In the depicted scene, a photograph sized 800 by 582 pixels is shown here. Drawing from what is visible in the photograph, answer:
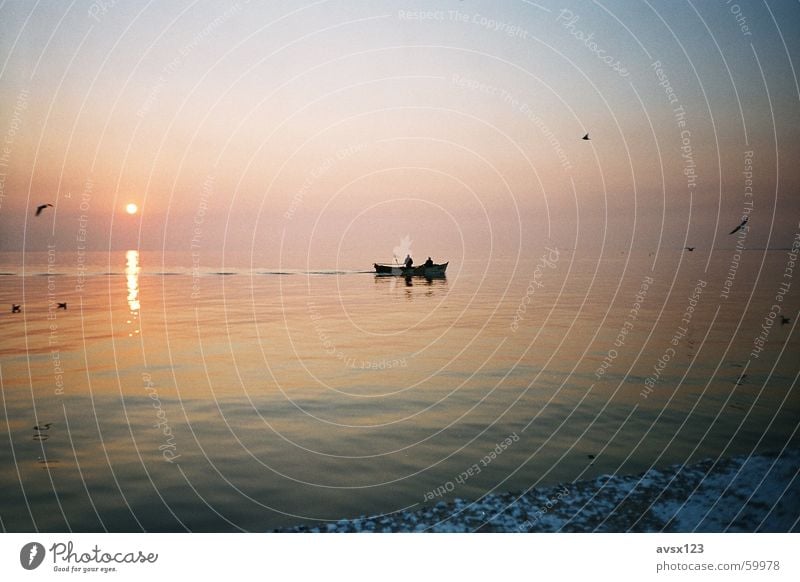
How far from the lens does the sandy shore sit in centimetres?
893

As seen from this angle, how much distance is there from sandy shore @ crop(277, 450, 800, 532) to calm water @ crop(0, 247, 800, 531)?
1.68 ft

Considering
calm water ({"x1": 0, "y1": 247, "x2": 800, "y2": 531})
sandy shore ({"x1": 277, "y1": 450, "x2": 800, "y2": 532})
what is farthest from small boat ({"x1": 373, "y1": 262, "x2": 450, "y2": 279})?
sandy shore ({"x1": 277, "y1": 450, "x2": 800, "y2": 532})

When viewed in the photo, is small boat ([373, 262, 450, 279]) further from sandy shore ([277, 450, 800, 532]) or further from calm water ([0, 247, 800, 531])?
sandy shore ([277, 450, 800, 532])

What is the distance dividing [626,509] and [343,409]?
26.8 ft

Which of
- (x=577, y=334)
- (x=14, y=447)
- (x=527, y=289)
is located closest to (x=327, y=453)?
(x=14, y=447)

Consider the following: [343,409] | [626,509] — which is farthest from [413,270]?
[626,509]

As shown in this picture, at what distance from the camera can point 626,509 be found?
30.5ft

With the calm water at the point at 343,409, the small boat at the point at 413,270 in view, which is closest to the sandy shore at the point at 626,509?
the calm water at the point at 343,409

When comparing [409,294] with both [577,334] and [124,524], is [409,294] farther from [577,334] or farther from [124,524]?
[124,524]

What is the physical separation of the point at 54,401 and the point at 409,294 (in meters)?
36.7

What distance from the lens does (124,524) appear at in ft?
30.3
